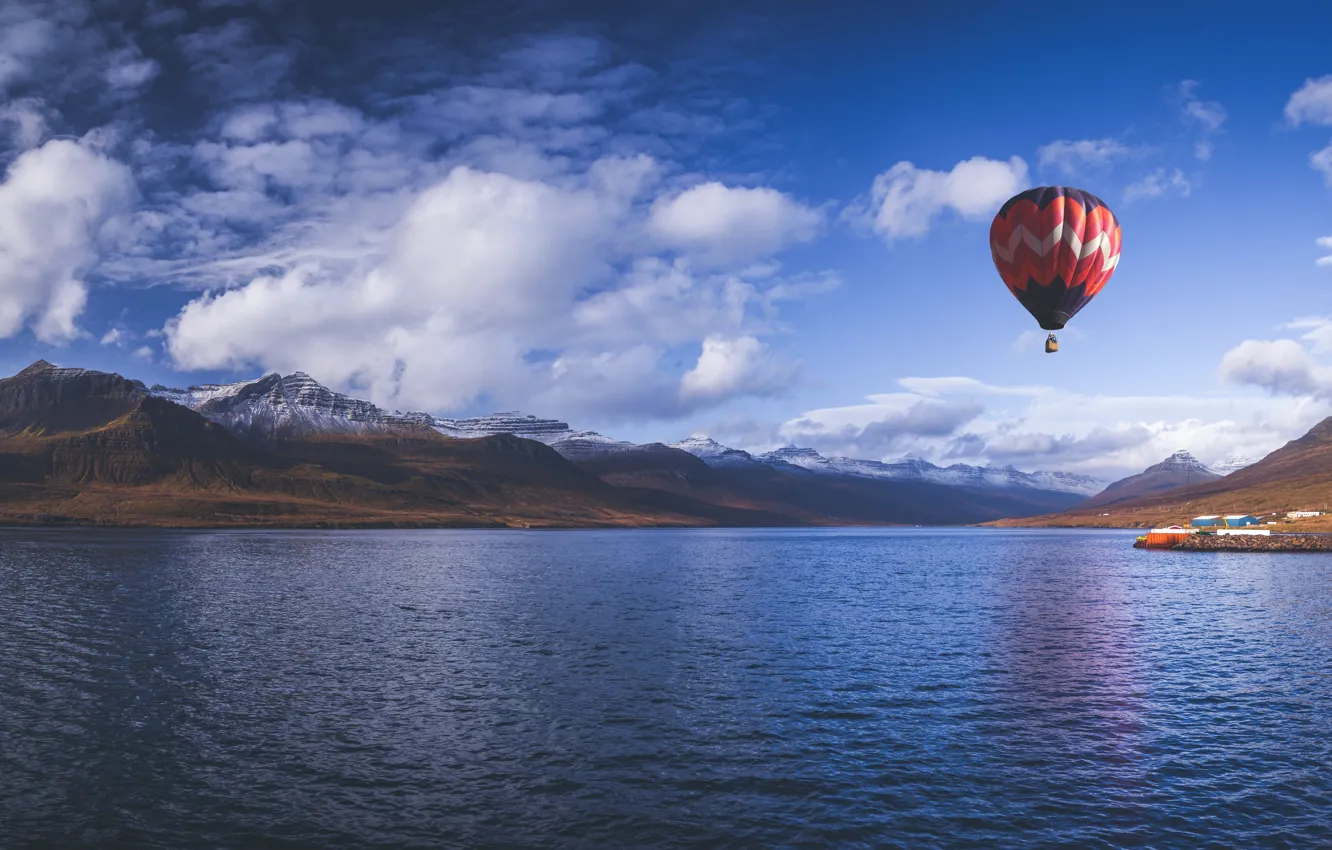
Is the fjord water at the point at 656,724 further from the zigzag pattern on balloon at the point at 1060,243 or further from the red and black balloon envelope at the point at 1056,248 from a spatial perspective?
the zigzag pattern on balloon at the point at 1060,243

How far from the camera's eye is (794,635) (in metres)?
65.8

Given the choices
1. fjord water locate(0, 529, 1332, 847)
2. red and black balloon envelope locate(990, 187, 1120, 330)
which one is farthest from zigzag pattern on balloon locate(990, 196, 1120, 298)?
fjord water locate(0, 529, 1332, 847)

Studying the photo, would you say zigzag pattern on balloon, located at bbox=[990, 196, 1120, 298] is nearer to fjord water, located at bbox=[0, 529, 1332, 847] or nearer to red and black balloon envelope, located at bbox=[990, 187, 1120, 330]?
red and black balloon envelope, located at bbox=[990, 187, 1120, 330]

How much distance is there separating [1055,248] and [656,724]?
1737 inches

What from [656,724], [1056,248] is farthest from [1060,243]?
[656,724]

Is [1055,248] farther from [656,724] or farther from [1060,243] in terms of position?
[656,724]

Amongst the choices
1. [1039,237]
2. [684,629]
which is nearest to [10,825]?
[684,629]

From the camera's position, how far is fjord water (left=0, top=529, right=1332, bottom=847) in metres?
27.0

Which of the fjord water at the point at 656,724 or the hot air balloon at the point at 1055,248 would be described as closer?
the fjord water at the point at 656,724

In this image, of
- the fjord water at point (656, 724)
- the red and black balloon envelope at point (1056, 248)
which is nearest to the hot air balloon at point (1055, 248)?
the red and black balloon envelope at point (1056, 248)

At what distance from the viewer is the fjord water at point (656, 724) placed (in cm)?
2700

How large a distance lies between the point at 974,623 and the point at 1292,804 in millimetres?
45030

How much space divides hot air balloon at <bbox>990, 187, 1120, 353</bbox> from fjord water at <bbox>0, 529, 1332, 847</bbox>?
25883 millimetres

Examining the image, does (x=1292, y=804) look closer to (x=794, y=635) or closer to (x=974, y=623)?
(x=794, y=635)
